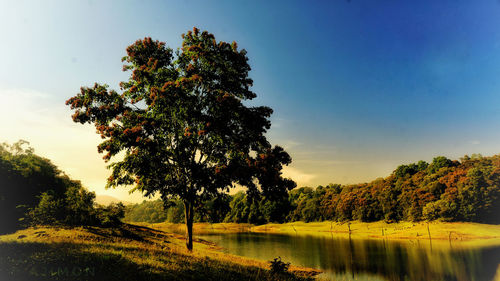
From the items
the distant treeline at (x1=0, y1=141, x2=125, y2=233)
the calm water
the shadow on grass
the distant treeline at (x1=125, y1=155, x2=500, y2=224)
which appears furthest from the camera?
the distant treeline at (x1=125, y1=155, x2=500, y2=224)

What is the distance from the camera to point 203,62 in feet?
66.0

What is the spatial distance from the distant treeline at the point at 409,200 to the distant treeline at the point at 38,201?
5.65 m

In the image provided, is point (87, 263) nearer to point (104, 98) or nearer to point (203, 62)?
point (104, 98)

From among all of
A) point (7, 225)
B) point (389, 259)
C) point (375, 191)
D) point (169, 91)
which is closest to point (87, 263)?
point (169, 91)

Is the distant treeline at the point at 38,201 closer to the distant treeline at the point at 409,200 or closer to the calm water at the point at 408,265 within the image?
the distant treeline at the point at 409,200

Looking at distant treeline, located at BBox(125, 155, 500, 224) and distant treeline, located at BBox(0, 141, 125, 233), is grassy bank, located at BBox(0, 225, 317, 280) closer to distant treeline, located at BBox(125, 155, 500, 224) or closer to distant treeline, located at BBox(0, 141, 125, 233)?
distant treeline, located at BBox(125, 155, 500, 224)

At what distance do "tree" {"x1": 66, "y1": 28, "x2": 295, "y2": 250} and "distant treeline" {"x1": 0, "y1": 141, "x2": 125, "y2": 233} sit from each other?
2150 centimetres

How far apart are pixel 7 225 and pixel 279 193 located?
129 ft

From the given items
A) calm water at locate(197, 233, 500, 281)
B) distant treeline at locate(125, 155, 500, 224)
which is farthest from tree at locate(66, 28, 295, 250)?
calm water at locate(197, 233, 500, 281)

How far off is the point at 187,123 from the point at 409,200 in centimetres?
9846

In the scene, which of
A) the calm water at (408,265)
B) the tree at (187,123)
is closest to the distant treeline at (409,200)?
the tree at (187,123)

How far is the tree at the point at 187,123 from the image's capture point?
18078 millimetres

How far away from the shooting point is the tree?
18.1 meters

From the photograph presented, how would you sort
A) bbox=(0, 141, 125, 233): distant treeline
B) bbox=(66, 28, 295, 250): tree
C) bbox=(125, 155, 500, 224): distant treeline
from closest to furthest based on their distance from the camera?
1. bbox=(66, 28, 295, 250): tree
2. bbox=(0, 141, 125, 233): distant treeline
3. bbox=(125, 155, 500, 224): distant treeline
